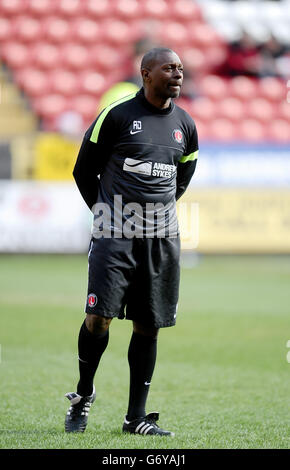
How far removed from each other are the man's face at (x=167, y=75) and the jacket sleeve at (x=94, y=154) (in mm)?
283

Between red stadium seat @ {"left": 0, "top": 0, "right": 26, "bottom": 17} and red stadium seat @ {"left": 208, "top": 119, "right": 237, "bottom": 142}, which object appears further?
red stadium seat @ {"left": 0, "top": 0, "right": 26, "bottom": 17}

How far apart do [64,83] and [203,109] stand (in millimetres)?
2816

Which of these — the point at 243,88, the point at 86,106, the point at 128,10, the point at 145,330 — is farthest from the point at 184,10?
the point at 145,330

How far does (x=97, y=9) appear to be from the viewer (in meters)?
17.2

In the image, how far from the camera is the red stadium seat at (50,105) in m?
15.4

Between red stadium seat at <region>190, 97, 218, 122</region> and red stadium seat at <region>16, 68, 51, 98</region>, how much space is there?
115 inches

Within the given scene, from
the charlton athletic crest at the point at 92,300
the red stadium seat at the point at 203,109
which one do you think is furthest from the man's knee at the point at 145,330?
the red stadium seat at the point at 203,109

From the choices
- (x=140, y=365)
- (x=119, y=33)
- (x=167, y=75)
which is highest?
(x=119, y=33)

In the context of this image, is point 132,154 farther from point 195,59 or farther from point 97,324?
point 195,59

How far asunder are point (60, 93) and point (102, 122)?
12.3m

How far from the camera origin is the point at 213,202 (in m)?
12.9

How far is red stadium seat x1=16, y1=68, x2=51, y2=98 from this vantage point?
52.0ft

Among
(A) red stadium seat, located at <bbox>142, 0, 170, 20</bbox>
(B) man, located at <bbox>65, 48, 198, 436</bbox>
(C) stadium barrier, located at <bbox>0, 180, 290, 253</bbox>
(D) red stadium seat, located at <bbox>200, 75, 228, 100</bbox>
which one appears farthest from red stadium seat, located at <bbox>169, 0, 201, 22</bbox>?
(B) man, located at <bbox>65, 48, 198, 436</bbox>

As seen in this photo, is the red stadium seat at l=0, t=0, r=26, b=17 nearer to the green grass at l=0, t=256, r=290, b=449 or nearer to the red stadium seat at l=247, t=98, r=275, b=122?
the red stadium seat at l=247, t=98, r=275, b=122
